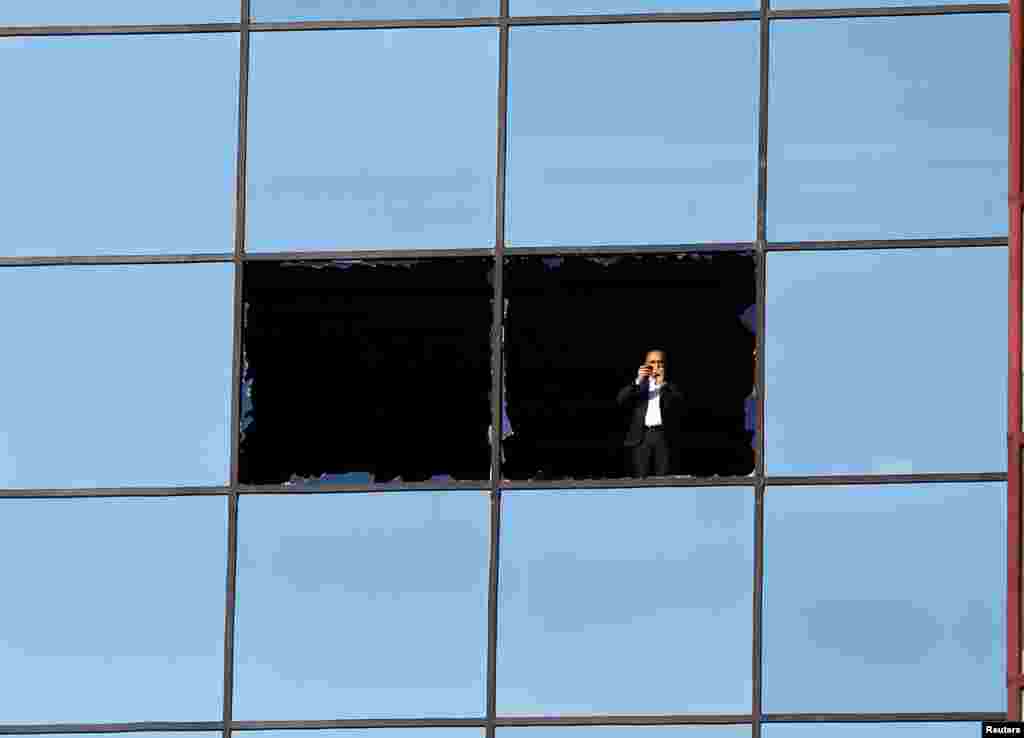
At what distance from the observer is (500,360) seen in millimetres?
24422

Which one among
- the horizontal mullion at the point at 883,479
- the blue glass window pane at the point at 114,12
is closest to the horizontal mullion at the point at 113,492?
the blue glass window pane at the point at 114,12

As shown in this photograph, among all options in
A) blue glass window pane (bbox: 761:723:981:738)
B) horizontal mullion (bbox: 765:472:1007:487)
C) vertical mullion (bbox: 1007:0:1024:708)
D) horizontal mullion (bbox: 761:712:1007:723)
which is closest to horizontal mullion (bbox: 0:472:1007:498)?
horizontal mullion (bbox: 765:472:1007:487)

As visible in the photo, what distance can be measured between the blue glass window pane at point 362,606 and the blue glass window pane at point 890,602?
2.77m

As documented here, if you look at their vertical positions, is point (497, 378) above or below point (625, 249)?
below

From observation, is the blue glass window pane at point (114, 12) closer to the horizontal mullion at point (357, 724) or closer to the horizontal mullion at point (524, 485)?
the horizontal mullion at point (524, 485)

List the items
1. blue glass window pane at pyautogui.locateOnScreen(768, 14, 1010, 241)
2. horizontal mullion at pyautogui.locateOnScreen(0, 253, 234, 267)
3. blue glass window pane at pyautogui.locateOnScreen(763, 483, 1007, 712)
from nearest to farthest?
blue glass window pane at pyautogui.locateOnScreen(763, 483, 1007, 712), blue glass window pane at pyautogui.locateOnScreen(768, 14, 1010, 241), horizontal mullion at pyautogui.locateOnScreen(0, 253, 234, 267)

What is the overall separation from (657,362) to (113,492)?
17.1ft

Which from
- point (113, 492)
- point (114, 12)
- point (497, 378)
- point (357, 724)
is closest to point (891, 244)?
point (497, 378)

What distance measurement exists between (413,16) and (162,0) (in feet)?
7.94

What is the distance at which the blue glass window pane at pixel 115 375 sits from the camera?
24.5 meters

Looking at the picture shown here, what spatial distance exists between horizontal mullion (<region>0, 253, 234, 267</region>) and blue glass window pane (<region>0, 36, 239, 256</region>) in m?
0.06

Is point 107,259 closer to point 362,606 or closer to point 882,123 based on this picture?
point 362,606

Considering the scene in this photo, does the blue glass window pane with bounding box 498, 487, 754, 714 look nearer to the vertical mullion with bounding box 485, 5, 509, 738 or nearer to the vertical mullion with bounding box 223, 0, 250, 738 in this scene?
the vertical mullion with bounding box 485, 5, 509, 738

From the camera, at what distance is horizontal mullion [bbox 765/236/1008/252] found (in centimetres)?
Result: 2411
